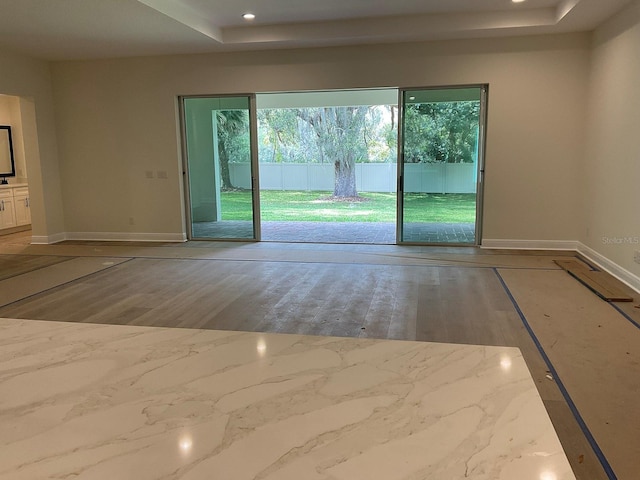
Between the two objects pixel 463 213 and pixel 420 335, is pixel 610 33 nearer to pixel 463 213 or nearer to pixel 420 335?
pixel 463 213

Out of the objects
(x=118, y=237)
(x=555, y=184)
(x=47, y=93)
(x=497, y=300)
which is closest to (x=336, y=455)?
(x=497, y=300)

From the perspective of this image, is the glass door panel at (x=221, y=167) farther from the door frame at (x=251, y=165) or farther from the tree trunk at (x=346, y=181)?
the tree trunk at (x=346, y=181)

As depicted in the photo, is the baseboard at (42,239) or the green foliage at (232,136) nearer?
the green foliage at (232,136)

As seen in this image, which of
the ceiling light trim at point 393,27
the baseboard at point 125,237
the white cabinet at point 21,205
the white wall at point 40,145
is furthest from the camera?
the white cabinet at point 21,205

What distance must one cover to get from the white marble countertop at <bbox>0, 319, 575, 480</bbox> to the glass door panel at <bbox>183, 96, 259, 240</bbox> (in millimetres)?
6471

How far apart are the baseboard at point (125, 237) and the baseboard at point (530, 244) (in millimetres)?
4563

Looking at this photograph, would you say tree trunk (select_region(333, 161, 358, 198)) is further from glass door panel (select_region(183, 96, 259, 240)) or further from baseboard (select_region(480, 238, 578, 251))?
baseboard (select_region(480, 238, 578, 251))

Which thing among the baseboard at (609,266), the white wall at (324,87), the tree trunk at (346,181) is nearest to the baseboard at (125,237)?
the white wall at (324,87)

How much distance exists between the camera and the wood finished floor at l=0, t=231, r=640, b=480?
12.6 ft

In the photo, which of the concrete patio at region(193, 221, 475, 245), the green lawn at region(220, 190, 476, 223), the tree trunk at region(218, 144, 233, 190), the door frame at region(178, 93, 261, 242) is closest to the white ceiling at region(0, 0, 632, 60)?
the door frame at region(178, 93, 261, 242)

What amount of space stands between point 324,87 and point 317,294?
3432 mm

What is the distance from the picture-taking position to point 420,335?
3789 millimetres

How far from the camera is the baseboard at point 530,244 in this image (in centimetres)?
685

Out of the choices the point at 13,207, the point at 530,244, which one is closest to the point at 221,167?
the point at 13,207
